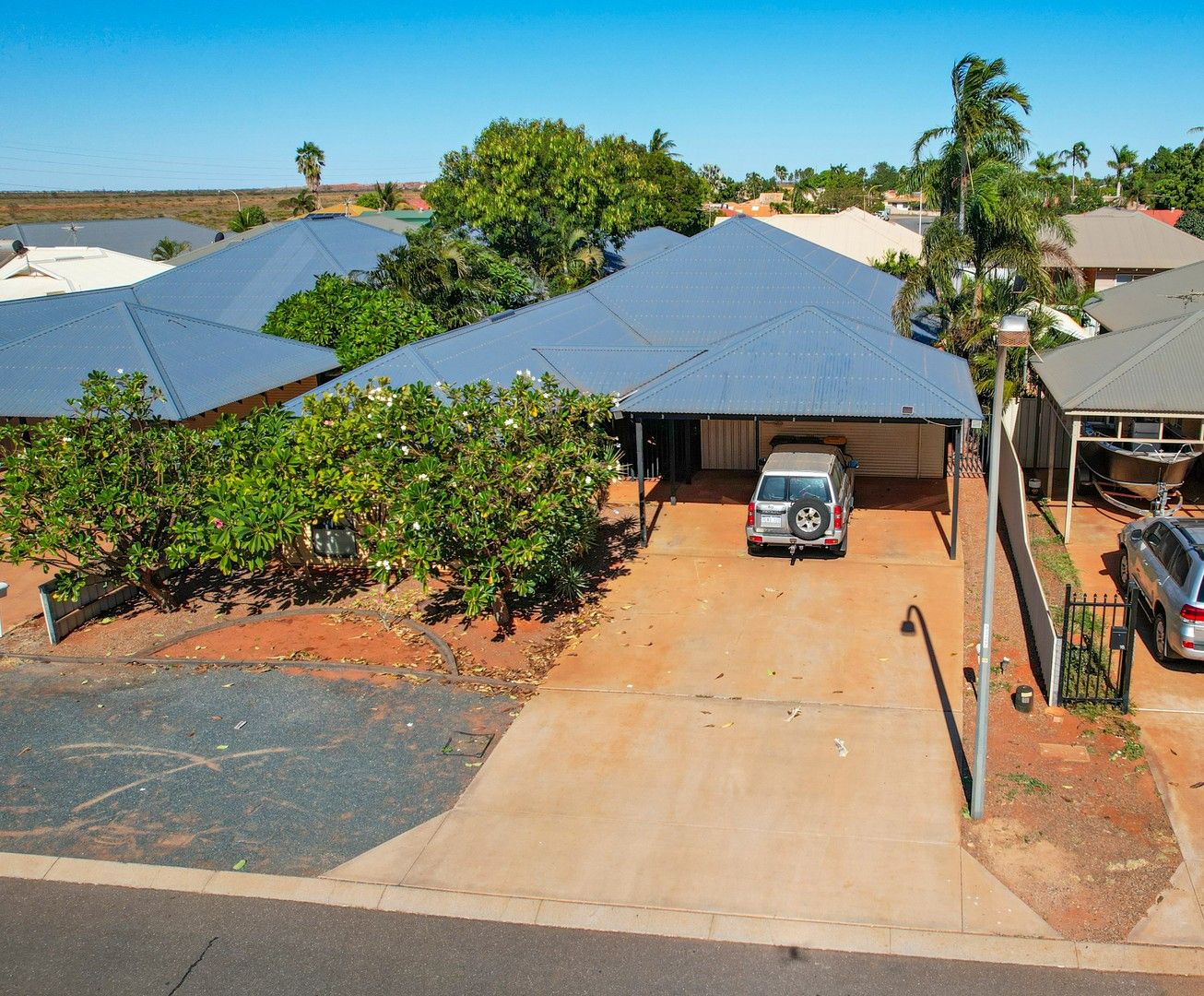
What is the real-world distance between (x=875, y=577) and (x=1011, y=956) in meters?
8.67

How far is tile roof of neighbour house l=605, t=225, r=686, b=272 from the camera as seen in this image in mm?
37312

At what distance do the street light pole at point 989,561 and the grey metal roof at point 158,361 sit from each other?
16941 mm

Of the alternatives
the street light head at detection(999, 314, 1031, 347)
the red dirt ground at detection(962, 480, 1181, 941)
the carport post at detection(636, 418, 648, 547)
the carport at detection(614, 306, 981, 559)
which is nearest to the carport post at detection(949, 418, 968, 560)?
the carport at detection(614, 306, 981, 559)

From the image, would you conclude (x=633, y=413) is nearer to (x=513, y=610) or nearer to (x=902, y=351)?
(x=513, y=610)

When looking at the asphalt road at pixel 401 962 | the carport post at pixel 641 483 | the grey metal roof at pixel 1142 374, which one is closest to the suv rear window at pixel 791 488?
the carport post at pixel 641 483

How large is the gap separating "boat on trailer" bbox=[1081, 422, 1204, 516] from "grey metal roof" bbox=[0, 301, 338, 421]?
18.3 meters

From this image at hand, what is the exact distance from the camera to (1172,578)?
1284 cm

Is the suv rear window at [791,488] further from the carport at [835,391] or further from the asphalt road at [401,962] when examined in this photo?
the asphalt road at [401,962]

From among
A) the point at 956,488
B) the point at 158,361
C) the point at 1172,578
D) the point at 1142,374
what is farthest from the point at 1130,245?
the point at 158,361

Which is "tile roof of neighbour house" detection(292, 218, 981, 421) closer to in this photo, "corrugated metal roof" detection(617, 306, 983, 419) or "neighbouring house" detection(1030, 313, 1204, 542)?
"corrugated metal roof" detection(617, 306, 983, 419)

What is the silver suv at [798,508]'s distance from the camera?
16734mm

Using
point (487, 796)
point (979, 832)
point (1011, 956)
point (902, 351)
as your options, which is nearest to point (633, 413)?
point (902, 351)

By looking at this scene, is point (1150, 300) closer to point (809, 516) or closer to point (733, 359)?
point (733, 359)

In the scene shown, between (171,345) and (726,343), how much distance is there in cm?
1348
